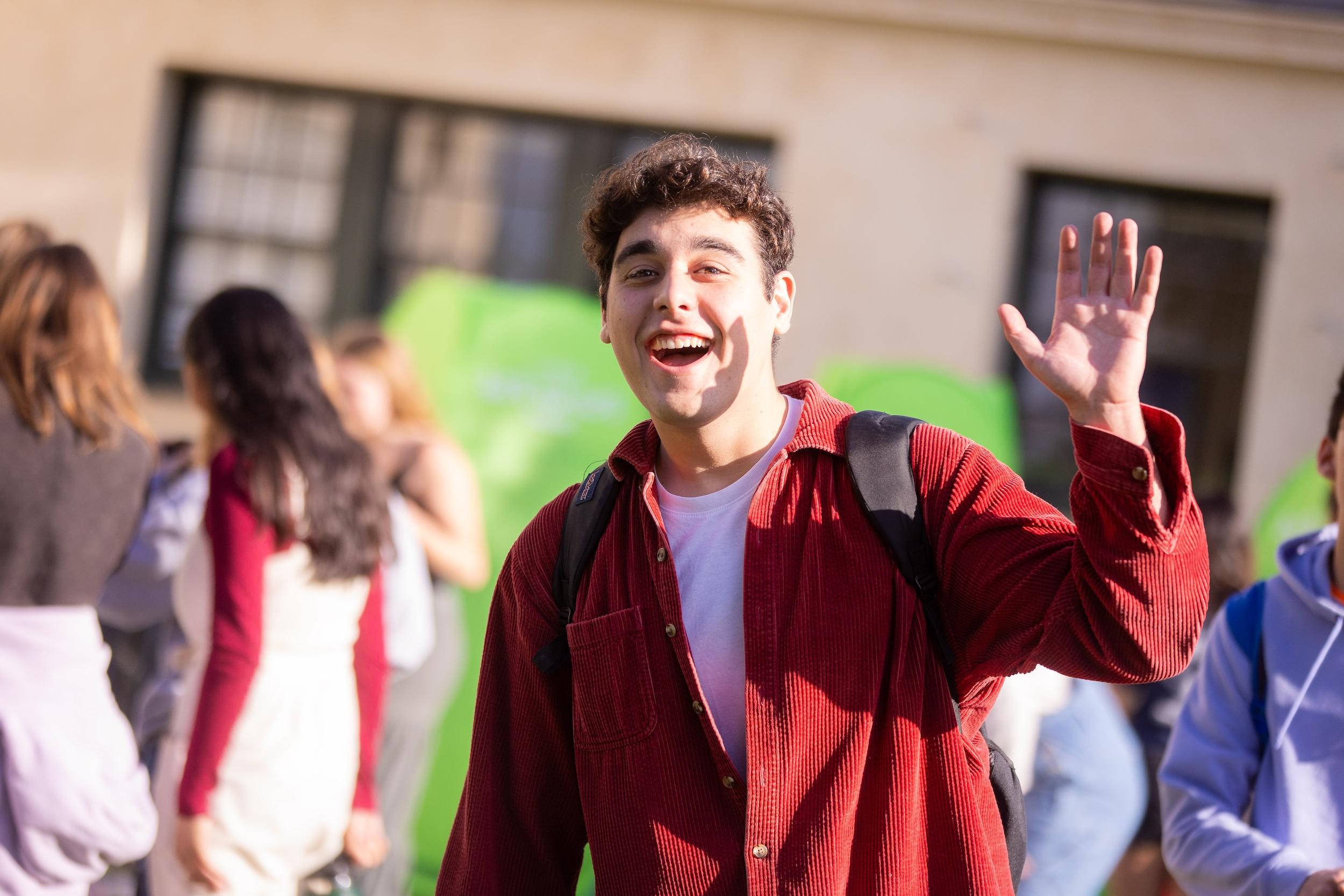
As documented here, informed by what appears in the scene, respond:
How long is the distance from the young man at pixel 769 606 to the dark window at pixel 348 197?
6863mm

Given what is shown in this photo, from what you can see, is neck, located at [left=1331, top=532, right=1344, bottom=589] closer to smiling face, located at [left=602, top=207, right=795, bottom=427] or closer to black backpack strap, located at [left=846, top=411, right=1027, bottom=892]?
black backpack strap, located at [left=846, top=411, right=1027, bottom=892]

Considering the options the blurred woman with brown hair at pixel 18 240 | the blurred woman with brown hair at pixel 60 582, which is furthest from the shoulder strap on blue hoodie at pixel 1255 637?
the blurred woman with brown hair at pixel 18 240

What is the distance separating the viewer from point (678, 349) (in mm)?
2383

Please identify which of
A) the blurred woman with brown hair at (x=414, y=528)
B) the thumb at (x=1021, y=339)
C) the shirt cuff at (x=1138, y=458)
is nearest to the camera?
the shirt cuff at (x=1138, y=458)

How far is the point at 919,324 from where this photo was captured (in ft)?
28.3

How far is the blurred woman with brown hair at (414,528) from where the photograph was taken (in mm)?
5492

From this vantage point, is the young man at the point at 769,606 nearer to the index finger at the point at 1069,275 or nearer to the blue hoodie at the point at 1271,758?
the index finger at the point at 1069,275

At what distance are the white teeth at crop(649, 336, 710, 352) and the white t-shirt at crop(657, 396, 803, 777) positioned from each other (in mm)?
214

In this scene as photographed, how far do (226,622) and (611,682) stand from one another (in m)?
1.74

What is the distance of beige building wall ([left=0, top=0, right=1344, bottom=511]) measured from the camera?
27.6ft

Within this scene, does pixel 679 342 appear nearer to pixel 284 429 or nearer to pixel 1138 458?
pixel 1138 458

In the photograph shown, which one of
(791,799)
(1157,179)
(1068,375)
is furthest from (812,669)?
(1157,179)

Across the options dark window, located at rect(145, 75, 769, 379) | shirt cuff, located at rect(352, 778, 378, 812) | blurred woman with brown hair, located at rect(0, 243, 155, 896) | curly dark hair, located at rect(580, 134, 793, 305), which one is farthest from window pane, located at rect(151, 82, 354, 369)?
curly dark hair, located at rect(580, 134, 793, 305)

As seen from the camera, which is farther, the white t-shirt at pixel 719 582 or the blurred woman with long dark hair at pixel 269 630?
the blurred woman with long dark hair at pixel 269 630
